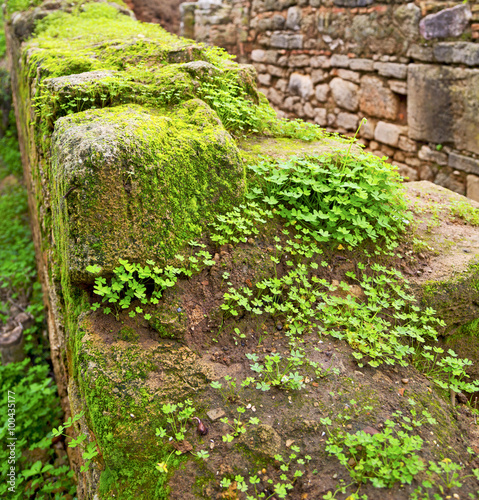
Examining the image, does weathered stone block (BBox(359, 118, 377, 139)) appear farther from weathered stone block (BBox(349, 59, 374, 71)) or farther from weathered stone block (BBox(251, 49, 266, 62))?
weathered stone block (BBox(251, 49, 266, 62))

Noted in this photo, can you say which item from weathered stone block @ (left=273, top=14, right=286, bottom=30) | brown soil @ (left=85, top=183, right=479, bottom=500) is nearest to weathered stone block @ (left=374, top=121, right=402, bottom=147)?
weathered stone block @ (left=273, top=14, right=286, bottom=30)

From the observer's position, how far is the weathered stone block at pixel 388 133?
18.8ft

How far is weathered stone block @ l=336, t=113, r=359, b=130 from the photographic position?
6.48m

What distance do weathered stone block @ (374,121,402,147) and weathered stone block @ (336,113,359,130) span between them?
1.70 ft

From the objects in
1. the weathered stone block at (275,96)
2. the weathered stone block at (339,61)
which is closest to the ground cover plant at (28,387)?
the weathered stone block at (275,96)

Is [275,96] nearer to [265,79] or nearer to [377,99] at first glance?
[265,79]

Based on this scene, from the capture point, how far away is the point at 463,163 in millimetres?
4887

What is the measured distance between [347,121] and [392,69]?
3.87ft

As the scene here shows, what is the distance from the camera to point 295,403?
1.92 m

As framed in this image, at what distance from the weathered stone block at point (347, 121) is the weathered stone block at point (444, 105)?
3.83ft

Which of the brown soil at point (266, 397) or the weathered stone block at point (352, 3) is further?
the weathered stone block at point (352, 3)

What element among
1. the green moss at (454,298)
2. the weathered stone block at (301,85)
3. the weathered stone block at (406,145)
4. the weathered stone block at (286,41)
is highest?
the weathered stone block at (286,41)

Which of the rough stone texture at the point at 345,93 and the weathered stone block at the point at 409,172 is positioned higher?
the rough stone texture at the point at 345,93

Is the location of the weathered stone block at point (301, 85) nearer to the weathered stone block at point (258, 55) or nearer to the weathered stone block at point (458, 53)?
the weathered stone block at point (258, 55)
